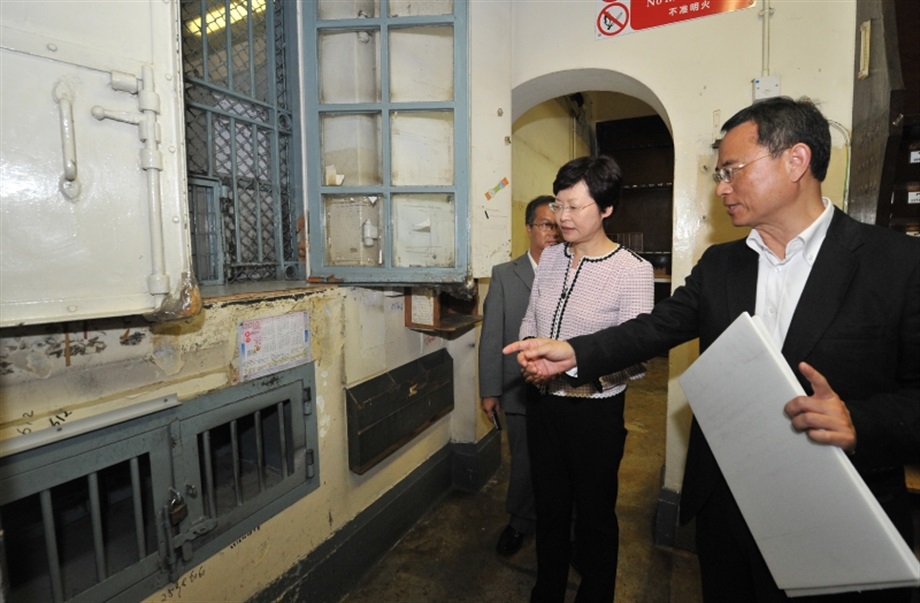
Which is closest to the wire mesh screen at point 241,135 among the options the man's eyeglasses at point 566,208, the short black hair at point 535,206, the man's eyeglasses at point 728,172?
the short black hair at point 535,206

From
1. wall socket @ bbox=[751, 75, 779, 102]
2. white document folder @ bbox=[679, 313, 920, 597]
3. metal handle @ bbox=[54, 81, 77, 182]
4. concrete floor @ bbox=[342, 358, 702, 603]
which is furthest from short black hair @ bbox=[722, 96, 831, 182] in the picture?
concrete floor @ bbox=[342, 358, 702, 603]

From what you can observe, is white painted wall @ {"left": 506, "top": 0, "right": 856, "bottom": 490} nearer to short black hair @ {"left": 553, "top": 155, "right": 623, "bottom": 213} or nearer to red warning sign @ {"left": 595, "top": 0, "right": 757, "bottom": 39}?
red warning sign @ {"left": 595, "top": 0, "right": 757, "bottom": 39}

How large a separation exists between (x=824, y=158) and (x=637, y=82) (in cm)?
142

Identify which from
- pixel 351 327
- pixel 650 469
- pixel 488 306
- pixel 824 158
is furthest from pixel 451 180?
pixel 650 469

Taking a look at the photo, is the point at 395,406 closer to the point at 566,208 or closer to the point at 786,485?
the point at 566,208

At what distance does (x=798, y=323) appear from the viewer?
108 cm

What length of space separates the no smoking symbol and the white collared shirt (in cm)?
164

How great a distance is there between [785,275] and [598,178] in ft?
2.20

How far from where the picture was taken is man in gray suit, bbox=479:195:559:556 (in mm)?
2283

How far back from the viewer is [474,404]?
298 cm

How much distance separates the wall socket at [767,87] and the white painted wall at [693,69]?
0.04 meters

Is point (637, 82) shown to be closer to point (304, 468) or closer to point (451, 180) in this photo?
point (451, 180)

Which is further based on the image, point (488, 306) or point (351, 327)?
point (488, 306)

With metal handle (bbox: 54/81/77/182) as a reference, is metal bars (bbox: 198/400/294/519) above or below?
below
